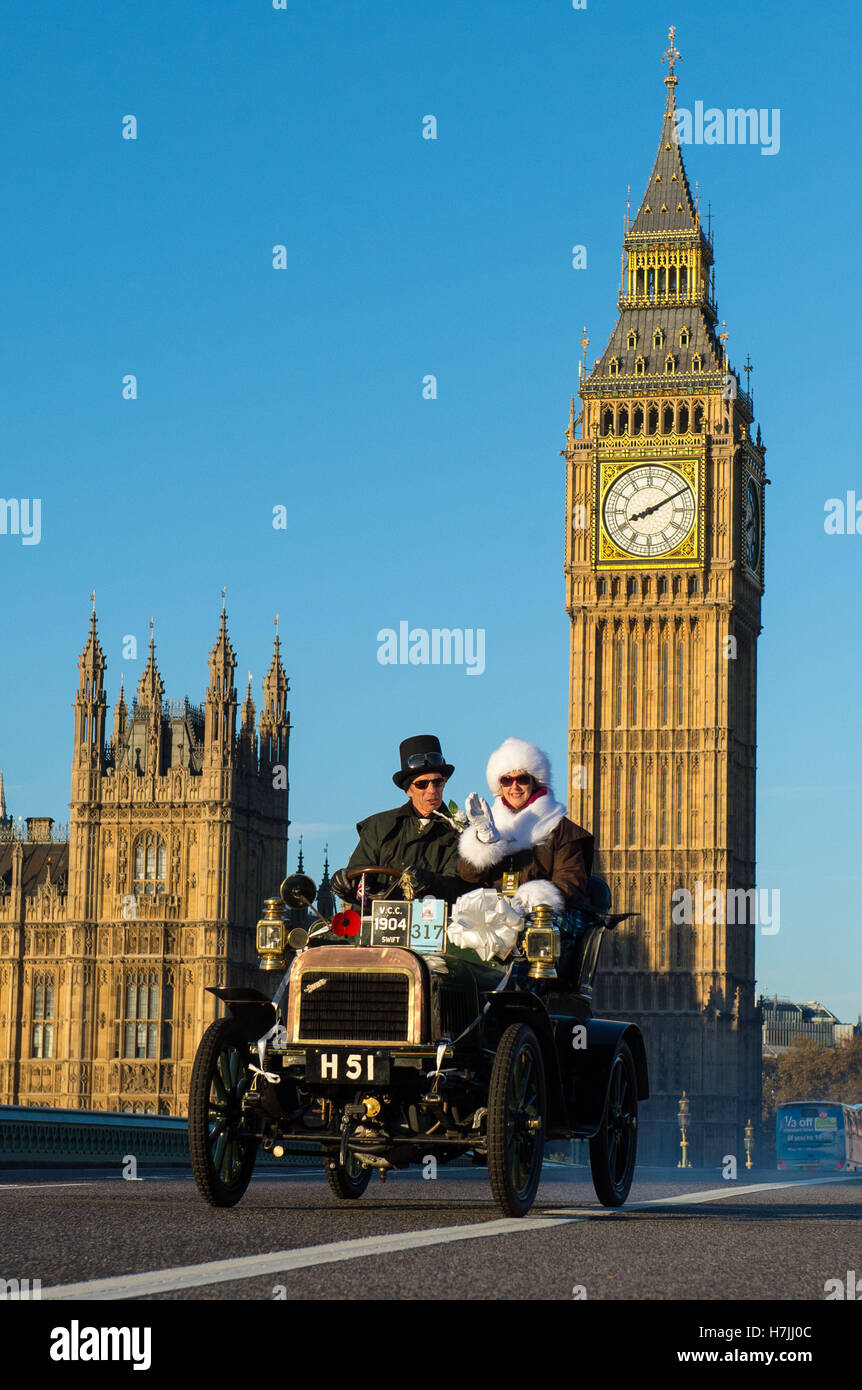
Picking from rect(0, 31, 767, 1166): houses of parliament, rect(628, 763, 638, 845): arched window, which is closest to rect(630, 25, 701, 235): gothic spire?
rect(0, 31, 767, 1166): houses of parliament

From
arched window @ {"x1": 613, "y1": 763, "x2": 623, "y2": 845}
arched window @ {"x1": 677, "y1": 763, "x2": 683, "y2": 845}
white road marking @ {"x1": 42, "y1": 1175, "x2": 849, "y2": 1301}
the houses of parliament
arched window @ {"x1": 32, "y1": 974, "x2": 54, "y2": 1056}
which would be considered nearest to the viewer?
white road marking @ {"x1": 42, "y1": 1175, "x2": 849, "y2": 1301}

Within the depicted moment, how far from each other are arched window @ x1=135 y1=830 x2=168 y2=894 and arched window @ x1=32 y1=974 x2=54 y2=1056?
4387mm

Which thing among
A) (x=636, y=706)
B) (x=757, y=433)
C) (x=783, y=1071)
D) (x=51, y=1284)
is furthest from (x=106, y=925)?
(x=783, y=1071)

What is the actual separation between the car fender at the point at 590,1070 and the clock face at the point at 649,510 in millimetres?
76934

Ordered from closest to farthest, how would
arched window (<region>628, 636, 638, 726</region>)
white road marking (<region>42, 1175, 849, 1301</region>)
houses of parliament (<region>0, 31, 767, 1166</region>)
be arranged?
white road marking (<region>42, 1175, 849, 1301</region>)
houses of parliament (<region>0, 31, 767, 1166</region>)
arched window (<region>628, 636, 638, 726</region>)

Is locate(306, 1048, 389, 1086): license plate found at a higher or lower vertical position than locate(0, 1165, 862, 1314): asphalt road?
higher

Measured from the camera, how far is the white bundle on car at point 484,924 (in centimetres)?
1027

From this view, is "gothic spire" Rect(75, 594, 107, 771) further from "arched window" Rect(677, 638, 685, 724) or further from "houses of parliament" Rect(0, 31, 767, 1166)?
"arched window" Rect(677, 638, 685, 724)

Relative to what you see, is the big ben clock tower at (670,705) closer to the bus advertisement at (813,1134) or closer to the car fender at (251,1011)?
the bus advertisement at (813,1134)

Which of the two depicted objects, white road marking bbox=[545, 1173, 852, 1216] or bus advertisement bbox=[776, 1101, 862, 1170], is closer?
white road marking bbox=[545, 1173, 852, 1216]

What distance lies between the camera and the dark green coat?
1130 cm

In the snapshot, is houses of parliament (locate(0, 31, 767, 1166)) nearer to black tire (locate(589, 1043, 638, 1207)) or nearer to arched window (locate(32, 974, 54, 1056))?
arched window (locate(32, 974, 54, 1056))

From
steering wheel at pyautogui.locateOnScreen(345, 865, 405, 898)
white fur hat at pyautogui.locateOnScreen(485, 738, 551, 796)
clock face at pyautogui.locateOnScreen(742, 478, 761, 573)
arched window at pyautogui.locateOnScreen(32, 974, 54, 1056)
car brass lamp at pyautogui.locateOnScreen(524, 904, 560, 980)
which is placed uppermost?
clock face at pyautogui.locateOnScreen(742, 478, 761, 573)

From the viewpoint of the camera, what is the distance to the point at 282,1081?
989 centimetres
